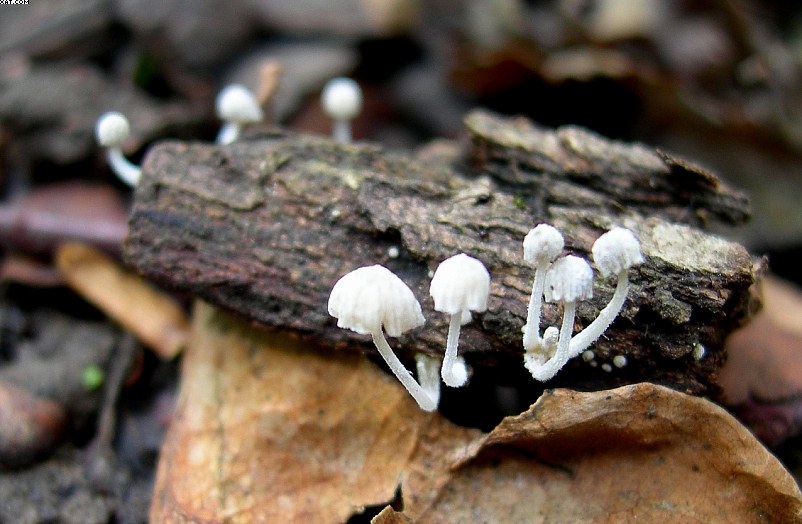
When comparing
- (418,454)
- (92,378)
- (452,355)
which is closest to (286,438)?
(418,454)

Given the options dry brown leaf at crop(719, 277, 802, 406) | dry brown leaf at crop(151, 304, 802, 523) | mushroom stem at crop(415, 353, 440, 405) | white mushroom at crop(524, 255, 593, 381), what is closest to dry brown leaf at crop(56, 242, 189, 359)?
dry brown leaf at crop(151, 304, 802, 523)

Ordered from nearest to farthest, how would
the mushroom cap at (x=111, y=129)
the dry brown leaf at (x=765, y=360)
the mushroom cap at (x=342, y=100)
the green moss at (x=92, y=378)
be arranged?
the dry brown leaf at (x=765, y=360) < the mushroom cap at (x=111, y=129) < the green moss at (x=92, y=378) < the mushroom cap at (x=342, y=100)

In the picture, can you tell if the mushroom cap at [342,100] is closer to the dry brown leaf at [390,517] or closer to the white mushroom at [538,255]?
the white mushroom at [538,255]

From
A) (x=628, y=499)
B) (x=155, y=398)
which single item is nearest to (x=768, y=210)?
(x=628, y=499)

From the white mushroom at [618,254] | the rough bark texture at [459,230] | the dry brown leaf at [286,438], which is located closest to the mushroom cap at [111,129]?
the rough bark texture at [459,230]

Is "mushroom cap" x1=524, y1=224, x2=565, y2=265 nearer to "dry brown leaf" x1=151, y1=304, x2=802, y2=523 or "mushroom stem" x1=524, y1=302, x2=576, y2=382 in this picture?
"mushroom stem" x1=524, y1=302, x2=576, y2=382

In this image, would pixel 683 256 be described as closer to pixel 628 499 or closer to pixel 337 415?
pixel 628 499

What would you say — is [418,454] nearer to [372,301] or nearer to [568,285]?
[372,301]
